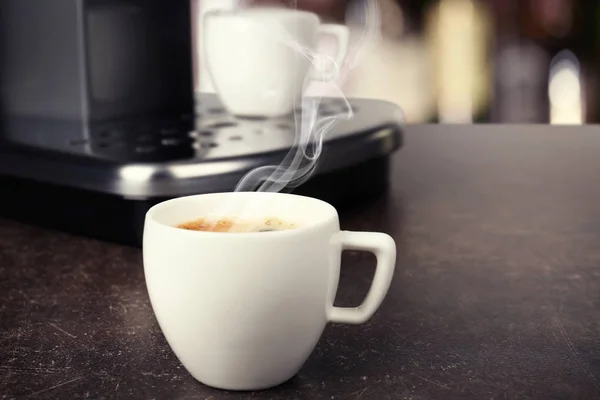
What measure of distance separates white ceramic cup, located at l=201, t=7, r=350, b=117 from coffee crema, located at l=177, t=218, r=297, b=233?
377mm

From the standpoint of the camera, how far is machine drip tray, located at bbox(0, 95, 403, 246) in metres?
0.63

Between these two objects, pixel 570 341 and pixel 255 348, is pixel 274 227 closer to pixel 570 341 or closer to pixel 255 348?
pixel 255 348

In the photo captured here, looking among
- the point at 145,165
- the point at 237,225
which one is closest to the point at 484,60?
the point at 145,165

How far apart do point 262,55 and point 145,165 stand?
232 millimetres

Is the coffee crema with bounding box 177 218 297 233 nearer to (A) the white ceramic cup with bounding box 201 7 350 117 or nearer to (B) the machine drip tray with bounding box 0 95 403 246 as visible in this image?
(B) the machine drip tray with bounding box 0 95 403 246

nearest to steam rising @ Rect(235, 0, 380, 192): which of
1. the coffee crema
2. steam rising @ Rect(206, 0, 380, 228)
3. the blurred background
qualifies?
steam rising @ Rect(206, 0, 380, 228)

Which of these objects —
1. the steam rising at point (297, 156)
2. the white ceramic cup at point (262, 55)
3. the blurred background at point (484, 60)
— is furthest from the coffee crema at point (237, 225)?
the blurred background at point (484, 60)

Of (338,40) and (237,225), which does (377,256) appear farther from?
(338,40)

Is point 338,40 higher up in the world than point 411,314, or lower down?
higher up

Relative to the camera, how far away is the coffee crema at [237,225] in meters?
0.44

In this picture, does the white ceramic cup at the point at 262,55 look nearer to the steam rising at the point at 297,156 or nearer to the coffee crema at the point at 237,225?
the steam rising at the point at 297,156

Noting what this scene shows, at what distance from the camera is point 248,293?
394 millimetres

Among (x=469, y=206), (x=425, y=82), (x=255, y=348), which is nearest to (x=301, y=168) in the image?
(x=469, y=206)

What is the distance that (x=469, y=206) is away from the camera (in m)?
0.82
